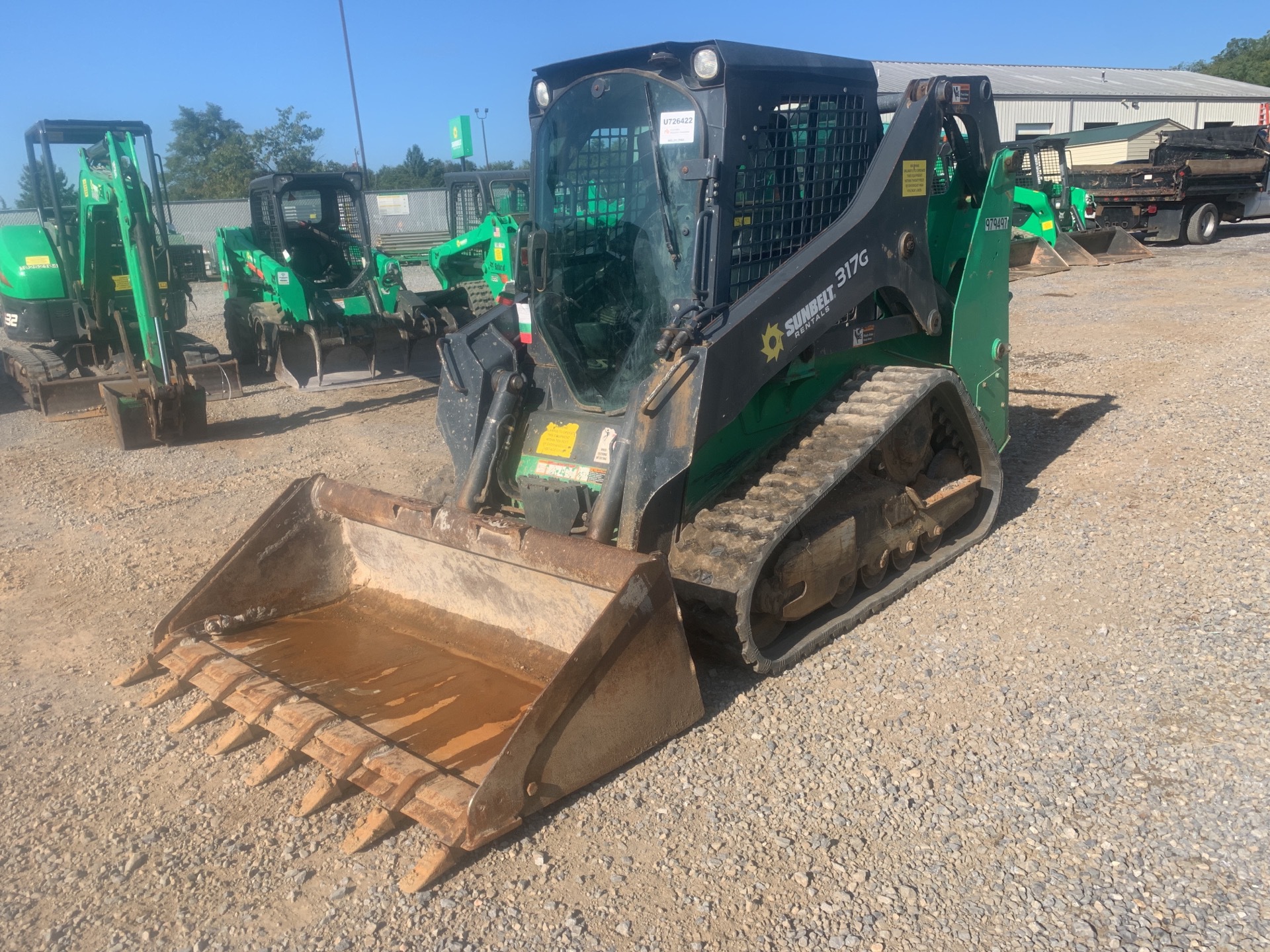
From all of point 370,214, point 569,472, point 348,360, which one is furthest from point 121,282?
point 370,214

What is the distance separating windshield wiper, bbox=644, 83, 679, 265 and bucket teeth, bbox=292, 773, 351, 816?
245 cm

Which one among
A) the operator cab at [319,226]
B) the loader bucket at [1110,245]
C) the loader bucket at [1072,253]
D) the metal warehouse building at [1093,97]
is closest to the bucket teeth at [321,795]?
the operator cab at [319,226]

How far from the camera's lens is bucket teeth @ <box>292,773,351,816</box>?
10.6ft

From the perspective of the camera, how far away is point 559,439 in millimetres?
4609

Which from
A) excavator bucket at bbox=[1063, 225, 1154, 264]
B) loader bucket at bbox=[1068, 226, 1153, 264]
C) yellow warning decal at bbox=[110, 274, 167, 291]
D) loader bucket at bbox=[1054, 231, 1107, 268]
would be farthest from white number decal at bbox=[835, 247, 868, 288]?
loader bucket at bbox=[1068, 226, 1153, 264]

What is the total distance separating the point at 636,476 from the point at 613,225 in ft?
4.44

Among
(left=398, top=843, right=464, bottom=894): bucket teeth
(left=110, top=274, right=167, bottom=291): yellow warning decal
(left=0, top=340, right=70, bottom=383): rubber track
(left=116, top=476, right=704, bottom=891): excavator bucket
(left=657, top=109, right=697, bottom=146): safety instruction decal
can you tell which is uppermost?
(left=657, top=109, right=697, bottom=146): safety instruction decal

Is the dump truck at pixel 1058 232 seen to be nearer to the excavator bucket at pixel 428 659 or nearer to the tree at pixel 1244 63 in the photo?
the excavator bucket at pixel 428 659

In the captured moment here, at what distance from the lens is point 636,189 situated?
177 inches

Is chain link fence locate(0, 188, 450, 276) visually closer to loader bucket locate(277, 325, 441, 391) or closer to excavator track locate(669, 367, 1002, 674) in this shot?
loader bucket locate(277, 325, 441, 391)

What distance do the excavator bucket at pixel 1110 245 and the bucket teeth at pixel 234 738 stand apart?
59.8 ft

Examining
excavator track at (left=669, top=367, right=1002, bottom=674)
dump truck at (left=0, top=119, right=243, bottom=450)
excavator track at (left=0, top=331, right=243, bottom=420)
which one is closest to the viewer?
excavator track at (left=669, top=367, right=1002, bottom=674)

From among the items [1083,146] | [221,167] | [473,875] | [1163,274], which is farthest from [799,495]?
[221,167]

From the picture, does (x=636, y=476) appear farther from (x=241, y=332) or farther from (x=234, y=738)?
(x=241, y=332)
